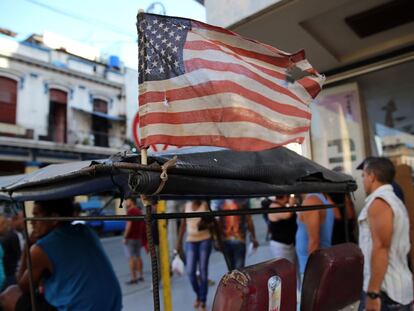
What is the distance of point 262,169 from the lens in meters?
2.05

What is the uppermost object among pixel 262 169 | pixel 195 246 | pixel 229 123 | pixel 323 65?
pixel 323 65

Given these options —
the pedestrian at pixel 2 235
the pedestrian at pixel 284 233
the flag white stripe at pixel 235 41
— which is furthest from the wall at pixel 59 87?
the flag white stripe at pixel 235 41

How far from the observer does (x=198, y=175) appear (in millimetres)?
1660

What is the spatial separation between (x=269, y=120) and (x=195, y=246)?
432 cm

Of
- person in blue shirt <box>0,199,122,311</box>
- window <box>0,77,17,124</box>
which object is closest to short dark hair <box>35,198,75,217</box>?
person in blue shirt <box>0,199,122,311</box>

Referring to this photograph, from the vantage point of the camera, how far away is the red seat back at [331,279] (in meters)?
2.04

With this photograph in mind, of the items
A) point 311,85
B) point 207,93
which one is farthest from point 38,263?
point 311,85

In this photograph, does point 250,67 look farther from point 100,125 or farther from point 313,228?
point 100,125

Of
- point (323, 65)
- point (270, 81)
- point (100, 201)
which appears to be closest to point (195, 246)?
point (323, 65)

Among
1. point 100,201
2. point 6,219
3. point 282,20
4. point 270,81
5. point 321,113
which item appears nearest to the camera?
point 270,81

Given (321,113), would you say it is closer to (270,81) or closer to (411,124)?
(411,124)

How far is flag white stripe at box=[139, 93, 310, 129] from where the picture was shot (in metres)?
1.50

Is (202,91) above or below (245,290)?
above

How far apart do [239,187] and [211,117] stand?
459 mm
